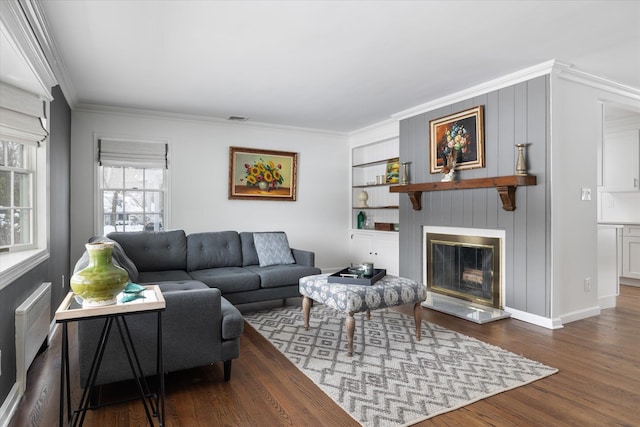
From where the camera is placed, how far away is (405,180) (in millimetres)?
5125

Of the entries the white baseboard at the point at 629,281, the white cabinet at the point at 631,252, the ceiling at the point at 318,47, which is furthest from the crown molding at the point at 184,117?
the white baseboard at the point at 629,281

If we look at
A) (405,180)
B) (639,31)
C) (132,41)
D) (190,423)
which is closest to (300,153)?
(405,180)

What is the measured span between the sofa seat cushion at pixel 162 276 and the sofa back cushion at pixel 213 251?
9.4 inches

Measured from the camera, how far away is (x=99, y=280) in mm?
1734

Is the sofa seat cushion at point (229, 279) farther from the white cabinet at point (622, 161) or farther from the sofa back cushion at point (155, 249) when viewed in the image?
the white cabinet at point (622, 161)

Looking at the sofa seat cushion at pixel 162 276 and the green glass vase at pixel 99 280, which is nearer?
the green glass vase at pixel 99 280

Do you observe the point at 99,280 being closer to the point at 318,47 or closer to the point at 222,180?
the point at 318,47

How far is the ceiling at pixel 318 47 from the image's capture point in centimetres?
256

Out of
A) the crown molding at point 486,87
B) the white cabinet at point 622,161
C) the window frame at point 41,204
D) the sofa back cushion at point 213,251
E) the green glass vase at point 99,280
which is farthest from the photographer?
the white cabinet at point 622,161

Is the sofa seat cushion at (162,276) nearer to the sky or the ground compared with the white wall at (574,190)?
nearer to the ground

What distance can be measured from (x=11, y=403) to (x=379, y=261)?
4.61m

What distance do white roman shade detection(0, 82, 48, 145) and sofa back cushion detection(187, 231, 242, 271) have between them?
6.73 ft

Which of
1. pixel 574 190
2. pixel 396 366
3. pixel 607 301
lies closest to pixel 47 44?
pixel 396 366

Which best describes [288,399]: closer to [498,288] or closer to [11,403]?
[11,403]
